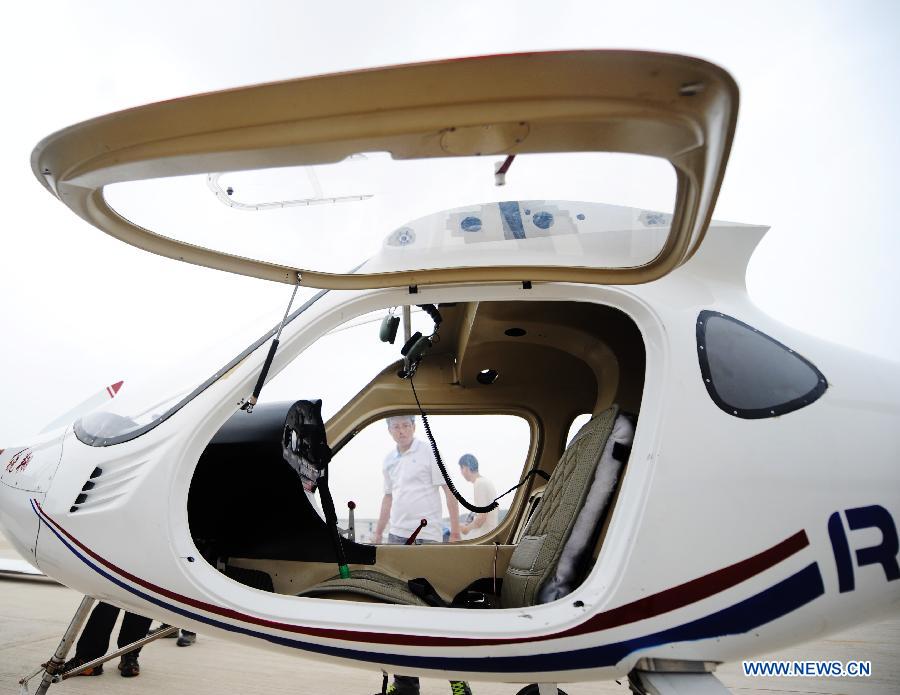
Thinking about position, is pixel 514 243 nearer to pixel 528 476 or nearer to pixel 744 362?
pixel 744 362

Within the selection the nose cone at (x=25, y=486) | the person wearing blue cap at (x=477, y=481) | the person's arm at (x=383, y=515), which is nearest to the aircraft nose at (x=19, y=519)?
the nose cone at (x=25, y=486)

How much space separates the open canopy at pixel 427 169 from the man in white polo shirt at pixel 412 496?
6.07 ft

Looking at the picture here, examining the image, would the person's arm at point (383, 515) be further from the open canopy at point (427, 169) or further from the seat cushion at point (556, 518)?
the open canopy at point (427, 169)

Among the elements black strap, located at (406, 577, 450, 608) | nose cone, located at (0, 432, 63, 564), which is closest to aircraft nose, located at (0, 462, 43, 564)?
nose cone, located at (0, 432, 63, 564)

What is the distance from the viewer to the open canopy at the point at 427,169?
2.70 feet

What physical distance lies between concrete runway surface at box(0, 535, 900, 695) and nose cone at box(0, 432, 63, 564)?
53.2 inches

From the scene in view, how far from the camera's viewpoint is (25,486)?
1.90 meters

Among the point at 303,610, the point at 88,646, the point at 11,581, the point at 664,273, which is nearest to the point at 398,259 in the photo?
the point at 664,273

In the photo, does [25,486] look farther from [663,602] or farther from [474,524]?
[474,524]

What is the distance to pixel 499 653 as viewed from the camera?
1.48 meters

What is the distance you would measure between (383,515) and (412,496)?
0.85ft

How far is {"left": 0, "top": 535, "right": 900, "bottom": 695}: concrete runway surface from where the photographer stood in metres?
2.90

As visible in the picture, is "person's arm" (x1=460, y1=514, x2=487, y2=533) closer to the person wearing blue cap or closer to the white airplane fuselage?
the person wearing blue cap

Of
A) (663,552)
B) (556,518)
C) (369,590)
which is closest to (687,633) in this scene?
(663,552)
